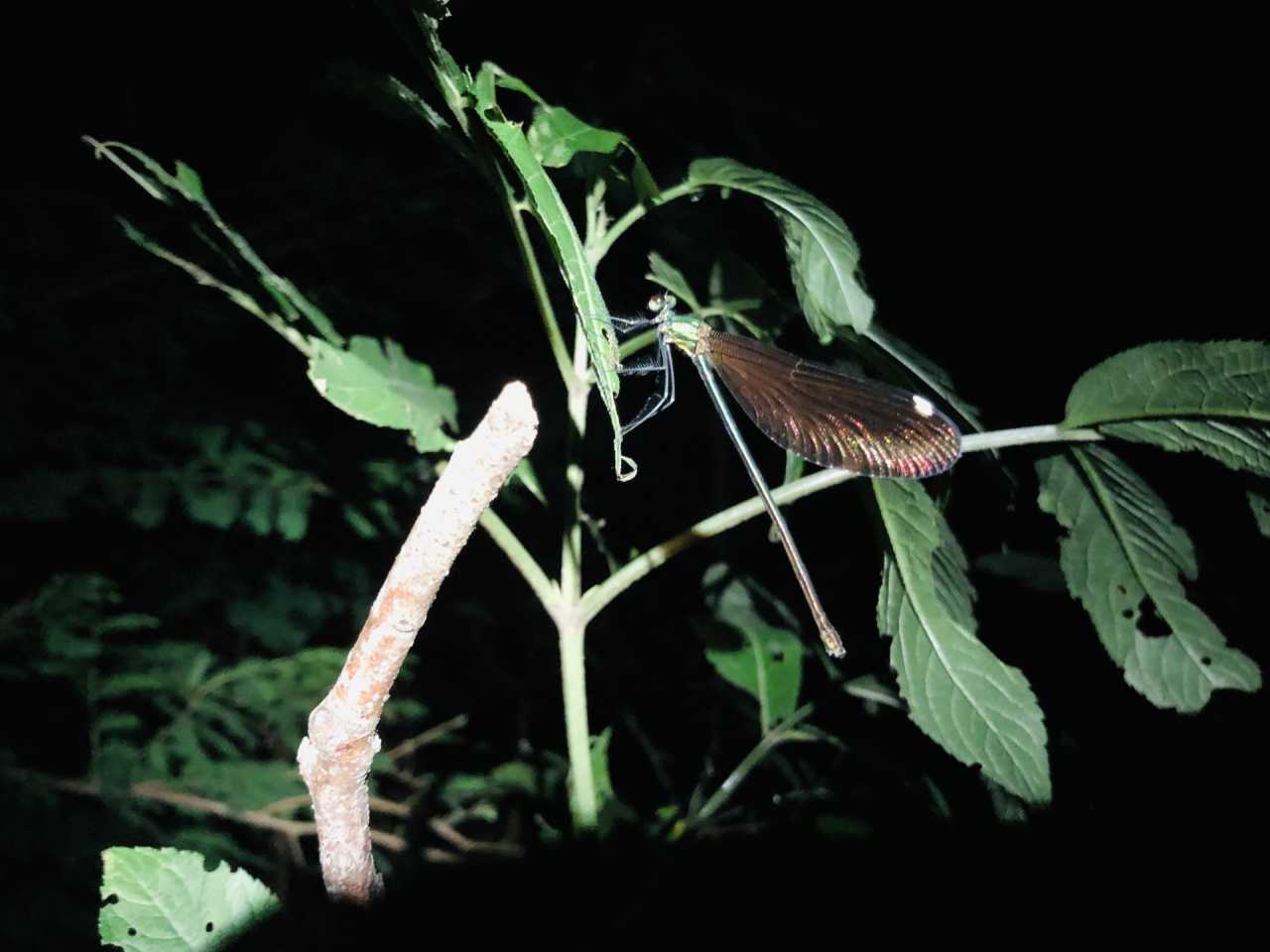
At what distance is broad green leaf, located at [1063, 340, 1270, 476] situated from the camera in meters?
0.88

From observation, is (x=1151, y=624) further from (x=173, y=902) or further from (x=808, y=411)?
(x=173, y=902)

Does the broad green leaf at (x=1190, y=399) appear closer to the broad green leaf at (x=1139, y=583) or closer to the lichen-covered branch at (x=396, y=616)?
the broad green leaf at (x=1139, y=583)

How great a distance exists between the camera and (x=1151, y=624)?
1.16 m

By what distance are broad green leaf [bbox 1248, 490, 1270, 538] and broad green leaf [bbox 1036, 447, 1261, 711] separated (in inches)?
3.3

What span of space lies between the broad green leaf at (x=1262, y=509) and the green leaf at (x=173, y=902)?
120cm

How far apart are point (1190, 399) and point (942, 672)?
1.32ft

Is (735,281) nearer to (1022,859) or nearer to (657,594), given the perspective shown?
(1022,859)

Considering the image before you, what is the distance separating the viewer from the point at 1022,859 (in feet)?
4.40

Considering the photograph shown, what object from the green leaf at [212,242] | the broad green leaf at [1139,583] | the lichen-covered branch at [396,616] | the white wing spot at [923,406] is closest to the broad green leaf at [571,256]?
the lichen-covered branch at [396,616]

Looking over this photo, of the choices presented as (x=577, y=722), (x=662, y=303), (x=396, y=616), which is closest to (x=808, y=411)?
(x=662, y=303)

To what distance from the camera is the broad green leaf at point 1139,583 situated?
1078 millimetres

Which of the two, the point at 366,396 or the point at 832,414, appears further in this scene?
the point at 832,414

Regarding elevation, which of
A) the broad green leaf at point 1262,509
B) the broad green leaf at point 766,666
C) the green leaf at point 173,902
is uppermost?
the broad green leaf at point 1262,509

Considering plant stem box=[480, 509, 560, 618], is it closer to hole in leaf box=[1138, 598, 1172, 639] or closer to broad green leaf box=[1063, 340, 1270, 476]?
broad green leaf box=[1063, 340, 1270, 476]
